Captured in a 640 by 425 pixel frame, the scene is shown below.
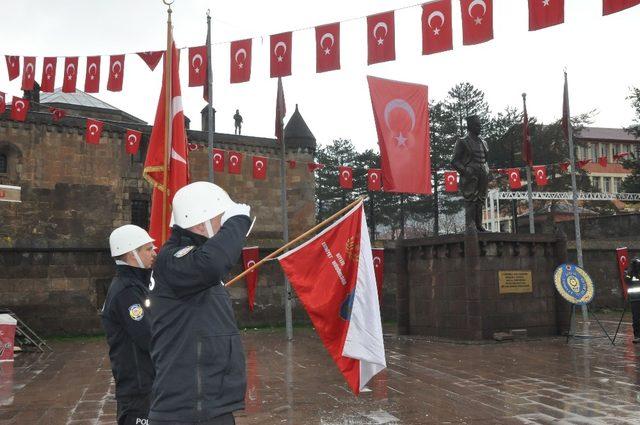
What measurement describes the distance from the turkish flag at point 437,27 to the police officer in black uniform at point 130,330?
27.7ft

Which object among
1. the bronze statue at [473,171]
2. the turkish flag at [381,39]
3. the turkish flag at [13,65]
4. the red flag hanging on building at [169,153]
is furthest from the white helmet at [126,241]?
the turkish flag at [13,65]

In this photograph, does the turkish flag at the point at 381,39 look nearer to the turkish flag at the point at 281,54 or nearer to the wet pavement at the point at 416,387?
the turkish flag at the point at 281,54

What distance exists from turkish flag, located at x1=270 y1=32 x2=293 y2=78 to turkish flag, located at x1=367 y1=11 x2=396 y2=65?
2.07 meters

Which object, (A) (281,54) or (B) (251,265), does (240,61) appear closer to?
(A) (281,54)

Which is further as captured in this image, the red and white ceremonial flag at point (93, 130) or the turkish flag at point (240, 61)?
the red and white ceremonial flag at point (93, 130)

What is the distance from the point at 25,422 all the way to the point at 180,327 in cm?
483

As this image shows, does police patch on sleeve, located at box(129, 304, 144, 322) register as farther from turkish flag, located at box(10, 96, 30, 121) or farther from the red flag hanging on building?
turkish flag, located at box(10, 96, 30, 121)

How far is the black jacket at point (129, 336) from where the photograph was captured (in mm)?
3943

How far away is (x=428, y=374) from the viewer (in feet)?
29.9

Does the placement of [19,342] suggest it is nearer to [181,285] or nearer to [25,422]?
[25,422]

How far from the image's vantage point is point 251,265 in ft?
62.4

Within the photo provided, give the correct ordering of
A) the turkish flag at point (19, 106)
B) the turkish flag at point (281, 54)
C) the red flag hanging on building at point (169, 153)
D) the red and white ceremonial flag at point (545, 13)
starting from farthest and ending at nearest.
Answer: the turkish flag at point (19, 106)
the turkish flag at point (281, 54)
the red and white ceremonial flag at point (545, 13)
the red flag hanging on building at point (169, 153)

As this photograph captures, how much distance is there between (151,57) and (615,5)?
972 cm

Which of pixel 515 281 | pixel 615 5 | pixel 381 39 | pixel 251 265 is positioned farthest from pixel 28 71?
pixel 615 5
